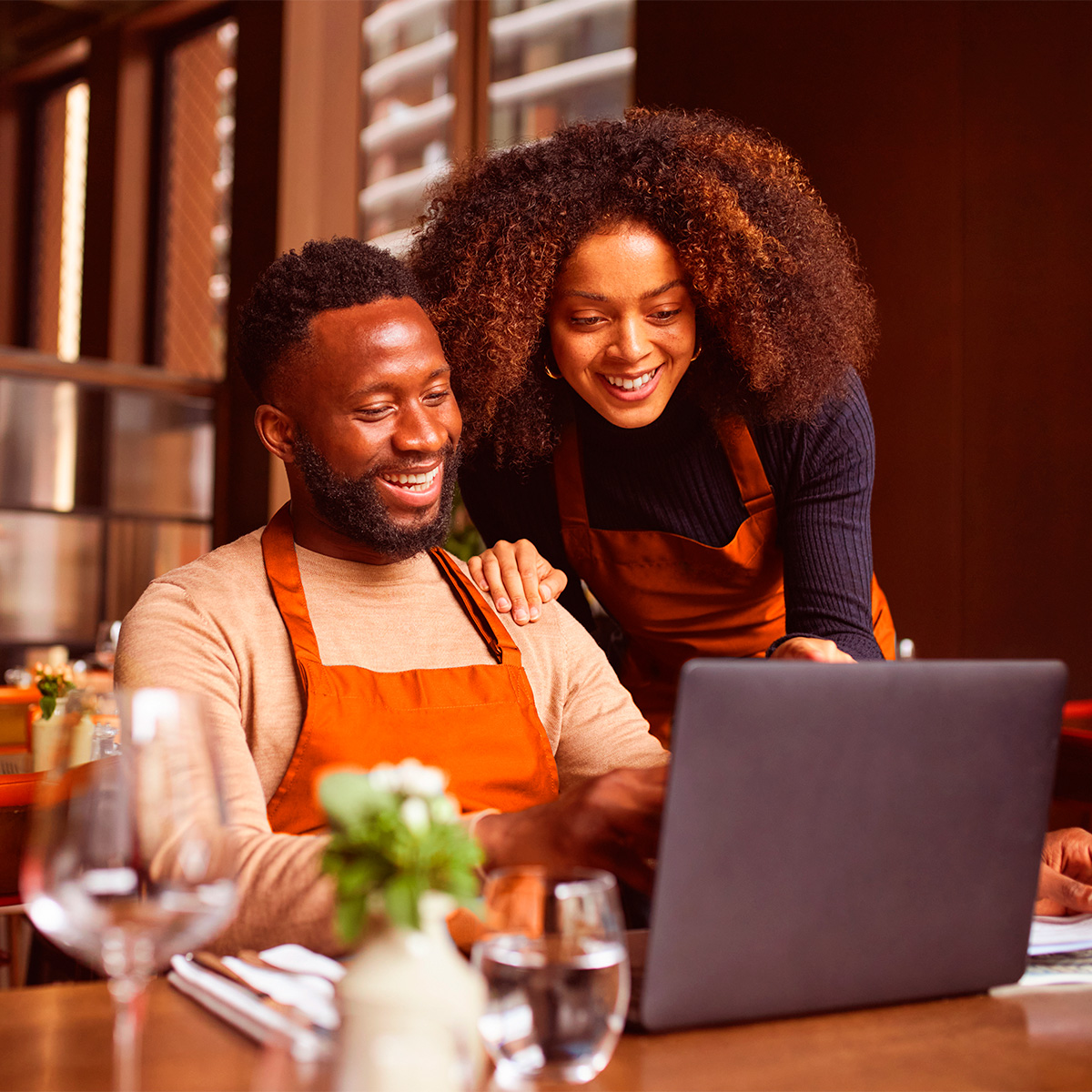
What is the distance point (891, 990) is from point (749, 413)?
1.11 metres

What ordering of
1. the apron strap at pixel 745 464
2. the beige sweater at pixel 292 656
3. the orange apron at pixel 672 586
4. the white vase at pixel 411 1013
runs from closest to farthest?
the white vase at pixel 411 1013
the beige sweater at pixel 292 656
the apron strap at pixel 745 464
the orange apron at pixel 672 586

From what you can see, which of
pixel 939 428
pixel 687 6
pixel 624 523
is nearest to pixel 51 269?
pixel 687 6

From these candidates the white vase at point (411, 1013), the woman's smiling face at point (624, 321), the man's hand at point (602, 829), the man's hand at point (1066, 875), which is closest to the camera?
the white vase at point (411, 1013)

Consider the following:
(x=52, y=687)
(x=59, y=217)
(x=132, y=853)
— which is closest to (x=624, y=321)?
(x=132, y=853)

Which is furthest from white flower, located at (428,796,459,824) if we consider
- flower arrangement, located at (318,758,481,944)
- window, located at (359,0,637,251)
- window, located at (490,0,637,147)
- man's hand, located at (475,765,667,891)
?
window, located at (359,0,637,251)

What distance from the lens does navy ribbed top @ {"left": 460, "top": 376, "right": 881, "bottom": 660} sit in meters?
1.69

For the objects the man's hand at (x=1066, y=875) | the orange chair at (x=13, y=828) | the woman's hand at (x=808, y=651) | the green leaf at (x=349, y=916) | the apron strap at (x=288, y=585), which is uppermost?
the apron strap at (x=288, y=585)

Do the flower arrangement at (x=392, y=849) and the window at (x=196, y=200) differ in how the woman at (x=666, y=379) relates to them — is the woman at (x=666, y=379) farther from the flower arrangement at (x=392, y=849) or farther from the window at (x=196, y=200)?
the window at (x=196, y=200)

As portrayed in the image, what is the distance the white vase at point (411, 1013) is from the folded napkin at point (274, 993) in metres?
0.13

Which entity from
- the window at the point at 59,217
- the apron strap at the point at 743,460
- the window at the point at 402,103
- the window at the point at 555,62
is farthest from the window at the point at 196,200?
the apron strap at the point at 743,460

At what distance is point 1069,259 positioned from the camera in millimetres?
3742

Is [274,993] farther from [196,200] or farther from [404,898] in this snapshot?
[196,200]

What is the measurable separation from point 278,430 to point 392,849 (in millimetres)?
1017

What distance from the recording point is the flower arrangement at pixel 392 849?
584 millimetres
